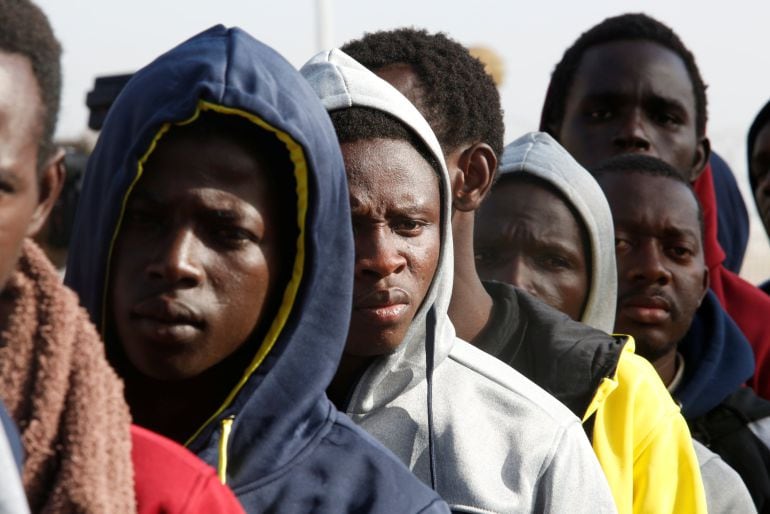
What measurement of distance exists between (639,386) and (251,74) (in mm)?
1291

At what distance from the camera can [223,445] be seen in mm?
2135

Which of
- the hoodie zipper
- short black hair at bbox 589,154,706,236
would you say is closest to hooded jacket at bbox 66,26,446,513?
the hoodie zipper

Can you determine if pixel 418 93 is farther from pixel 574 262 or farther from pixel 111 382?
pixel 111 382

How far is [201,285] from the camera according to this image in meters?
2.15

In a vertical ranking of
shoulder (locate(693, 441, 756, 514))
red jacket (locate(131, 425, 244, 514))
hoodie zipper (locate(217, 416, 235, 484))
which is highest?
red jacket (locate(131, 425, 244, 514))

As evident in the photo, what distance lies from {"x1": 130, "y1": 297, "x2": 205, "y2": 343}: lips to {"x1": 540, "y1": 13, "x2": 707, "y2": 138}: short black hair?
2936 mm

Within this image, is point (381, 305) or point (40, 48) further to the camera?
point (381, 305)

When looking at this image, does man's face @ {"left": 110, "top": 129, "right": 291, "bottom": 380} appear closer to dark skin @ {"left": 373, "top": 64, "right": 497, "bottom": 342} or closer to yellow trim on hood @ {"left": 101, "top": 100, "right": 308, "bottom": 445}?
yellow trim on hood @ {"left": 101, "top": 100, "right": 308, "bottom": 445}

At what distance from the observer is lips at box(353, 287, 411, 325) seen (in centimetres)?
267

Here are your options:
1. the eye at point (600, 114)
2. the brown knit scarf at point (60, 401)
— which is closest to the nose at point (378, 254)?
the brown knit scarf at point (60, 401)

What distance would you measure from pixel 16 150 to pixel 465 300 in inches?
67.3

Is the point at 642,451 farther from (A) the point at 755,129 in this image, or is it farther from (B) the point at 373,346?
(A) the point at 755,129

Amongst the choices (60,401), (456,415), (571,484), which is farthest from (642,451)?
(60,401)

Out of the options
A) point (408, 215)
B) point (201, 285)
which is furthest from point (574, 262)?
point (201, 285)
